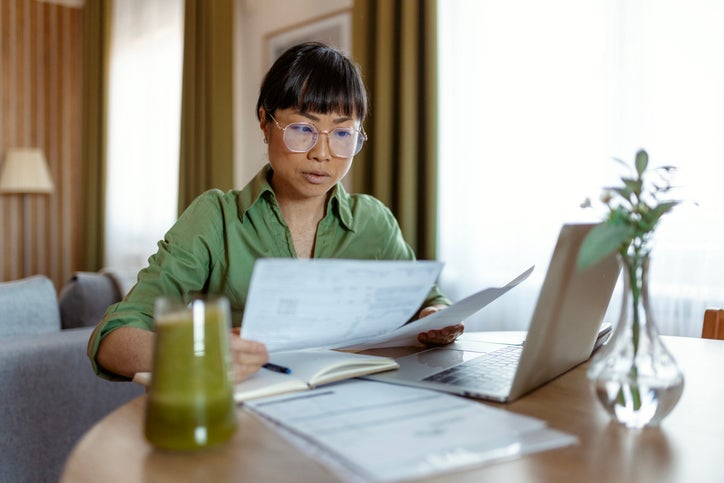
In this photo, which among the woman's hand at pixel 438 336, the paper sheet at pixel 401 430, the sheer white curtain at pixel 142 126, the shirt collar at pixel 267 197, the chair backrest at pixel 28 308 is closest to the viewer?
the paper sheet at pixel 401 430

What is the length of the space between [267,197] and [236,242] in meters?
0.14

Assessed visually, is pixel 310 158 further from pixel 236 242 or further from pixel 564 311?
pixel 564 311

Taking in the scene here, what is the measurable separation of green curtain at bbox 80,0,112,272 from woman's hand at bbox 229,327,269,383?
522 cm

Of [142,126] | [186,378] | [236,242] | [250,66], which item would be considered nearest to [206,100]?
[250,66]

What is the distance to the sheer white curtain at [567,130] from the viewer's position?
7.50ft

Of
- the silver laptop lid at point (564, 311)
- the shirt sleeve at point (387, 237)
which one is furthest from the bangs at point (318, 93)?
the silver laptop lid at point (564, 311)

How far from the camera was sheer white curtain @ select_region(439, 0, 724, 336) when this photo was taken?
7.50ft

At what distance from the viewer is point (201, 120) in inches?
175

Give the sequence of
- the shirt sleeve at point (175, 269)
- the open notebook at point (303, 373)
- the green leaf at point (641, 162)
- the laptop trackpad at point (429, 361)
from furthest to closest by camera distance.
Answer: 1. the shirt sleeve at point (175, 269)
2. the laptop trackpad at point (429, 361)
3. the open notebook at point (303, 373)
4. the green leaf at point (641, 162)

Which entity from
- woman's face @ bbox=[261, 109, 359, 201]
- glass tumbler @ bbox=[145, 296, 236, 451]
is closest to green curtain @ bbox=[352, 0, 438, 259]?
woman's face @ bbox=[261, 109, 359, 201]

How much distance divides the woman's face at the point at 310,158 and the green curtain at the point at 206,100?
2.93 m

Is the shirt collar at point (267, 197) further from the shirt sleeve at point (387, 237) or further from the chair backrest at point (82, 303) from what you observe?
the chair backrest at point (82, 303)

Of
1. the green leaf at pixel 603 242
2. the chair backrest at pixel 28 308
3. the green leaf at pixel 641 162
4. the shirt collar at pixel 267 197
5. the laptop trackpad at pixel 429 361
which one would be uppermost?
the green leaf at pixel 641 162

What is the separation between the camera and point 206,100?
445cm
